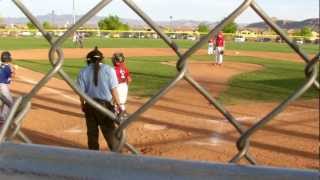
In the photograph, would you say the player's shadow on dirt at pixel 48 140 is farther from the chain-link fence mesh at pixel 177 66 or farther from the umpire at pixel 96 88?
the chain-link fence mesh at pixel 177 66


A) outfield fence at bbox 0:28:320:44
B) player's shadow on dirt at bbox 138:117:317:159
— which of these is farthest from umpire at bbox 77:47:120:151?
outfield fence at bbox 0:28:320:44

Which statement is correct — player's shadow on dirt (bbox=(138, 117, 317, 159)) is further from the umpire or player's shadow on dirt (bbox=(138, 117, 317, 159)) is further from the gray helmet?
the gray helmet

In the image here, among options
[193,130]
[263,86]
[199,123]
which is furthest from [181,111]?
[263,86]

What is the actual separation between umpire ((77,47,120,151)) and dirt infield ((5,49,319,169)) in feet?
3.31

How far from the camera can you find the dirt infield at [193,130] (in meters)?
8.31

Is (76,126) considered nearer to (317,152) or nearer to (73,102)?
(73,102)

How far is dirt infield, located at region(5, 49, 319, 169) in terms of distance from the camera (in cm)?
831

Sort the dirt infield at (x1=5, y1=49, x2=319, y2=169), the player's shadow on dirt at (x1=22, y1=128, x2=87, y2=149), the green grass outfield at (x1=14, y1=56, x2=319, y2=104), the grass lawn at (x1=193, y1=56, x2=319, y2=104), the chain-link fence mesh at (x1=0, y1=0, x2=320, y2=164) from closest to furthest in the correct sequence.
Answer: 1. the chain-link fence mesh at (x1=0, y1=0, x2=320, y2=164)
2. the dirt infield at (x1=5, y1=49, x2=319, y2=169)
3. the player's shadow on dirt at (x1=22, y1=128, x2=87, y2=149)
4. the grass lawn at (x1=193, y1=56, x2=319, y2=104)
5. the green grass outfield at (x1=14, y1=56, x2=319, y2=104)

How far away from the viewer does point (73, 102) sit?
13.2m

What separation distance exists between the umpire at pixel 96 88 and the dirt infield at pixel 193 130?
1009mm

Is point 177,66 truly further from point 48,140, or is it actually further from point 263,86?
point 263,86

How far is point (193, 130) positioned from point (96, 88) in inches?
139

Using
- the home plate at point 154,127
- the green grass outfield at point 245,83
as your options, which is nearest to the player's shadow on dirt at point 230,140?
the home plate at point 154,127

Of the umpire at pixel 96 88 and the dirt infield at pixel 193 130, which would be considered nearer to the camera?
the umpire at pixel 96 88
